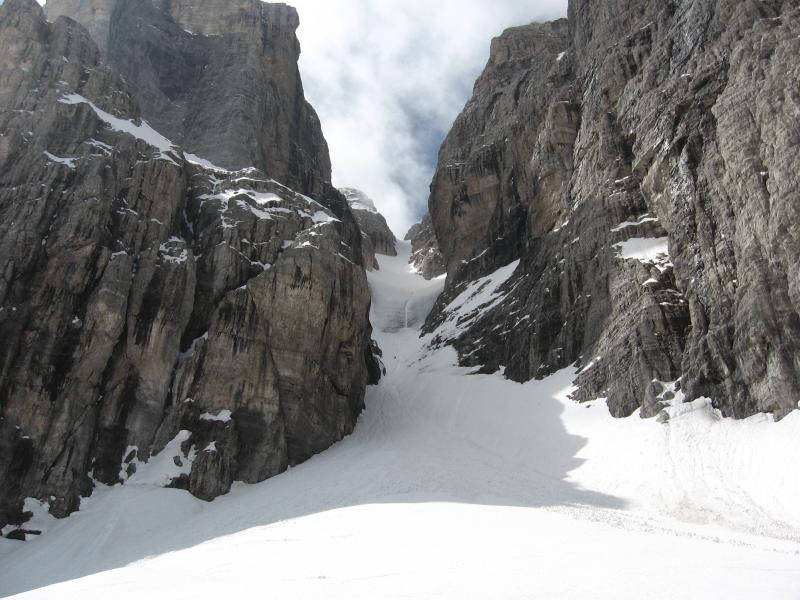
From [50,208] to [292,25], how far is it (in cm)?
5809

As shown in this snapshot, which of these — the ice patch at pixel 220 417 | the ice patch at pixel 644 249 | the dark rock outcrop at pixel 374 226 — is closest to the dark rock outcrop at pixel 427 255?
the dark rock outcrop at pixel 374 226

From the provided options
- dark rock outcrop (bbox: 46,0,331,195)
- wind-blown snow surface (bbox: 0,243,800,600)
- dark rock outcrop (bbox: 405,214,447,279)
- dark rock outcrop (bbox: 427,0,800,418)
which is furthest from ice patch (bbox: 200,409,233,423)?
dark rock outcrop (bbox: 405,214,447,279)

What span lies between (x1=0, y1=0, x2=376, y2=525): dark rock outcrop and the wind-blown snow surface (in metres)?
2.64

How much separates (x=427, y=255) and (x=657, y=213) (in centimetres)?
6408

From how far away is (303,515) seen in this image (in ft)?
83.8

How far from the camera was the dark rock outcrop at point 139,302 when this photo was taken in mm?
32156

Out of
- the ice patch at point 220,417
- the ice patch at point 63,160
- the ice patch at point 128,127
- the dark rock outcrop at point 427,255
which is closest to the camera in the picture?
the ice patch at point 220,417

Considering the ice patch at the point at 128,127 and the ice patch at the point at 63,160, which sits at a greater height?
the ice patch at the point at 128,127

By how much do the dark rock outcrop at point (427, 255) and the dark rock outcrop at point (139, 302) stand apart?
48.6 metres

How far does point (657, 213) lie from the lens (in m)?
39.0

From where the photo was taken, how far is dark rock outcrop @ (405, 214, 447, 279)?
96250mm

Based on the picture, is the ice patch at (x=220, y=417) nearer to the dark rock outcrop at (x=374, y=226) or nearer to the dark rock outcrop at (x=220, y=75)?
the dark rock outcrop at (x=220, y=75)

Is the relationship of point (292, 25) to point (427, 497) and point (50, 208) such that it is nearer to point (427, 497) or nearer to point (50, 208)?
point (50, 208)

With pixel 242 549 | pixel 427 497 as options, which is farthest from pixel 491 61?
pixel 242 549
